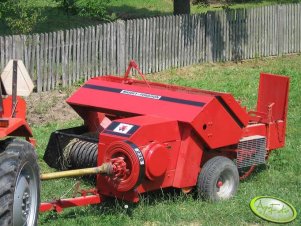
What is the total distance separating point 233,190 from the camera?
826 cm

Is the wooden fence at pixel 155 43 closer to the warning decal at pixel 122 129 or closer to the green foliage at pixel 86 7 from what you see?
the green foliage at pixel 86 7

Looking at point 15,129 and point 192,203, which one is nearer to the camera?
point 15,129

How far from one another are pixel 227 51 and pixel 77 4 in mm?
4923

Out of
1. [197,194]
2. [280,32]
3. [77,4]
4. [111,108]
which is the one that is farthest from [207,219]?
[77,4]

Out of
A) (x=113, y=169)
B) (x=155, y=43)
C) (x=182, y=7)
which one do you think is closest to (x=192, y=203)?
(x=113, y=169)

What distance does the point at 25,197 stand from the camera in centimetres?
618

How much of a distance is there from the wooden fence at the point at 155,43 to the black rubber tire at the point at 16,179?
7.55 metres

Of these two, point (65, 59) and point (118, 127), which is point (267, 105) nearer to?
point (118, 127)

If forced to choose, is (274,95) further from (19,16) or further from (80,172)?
(19,16)

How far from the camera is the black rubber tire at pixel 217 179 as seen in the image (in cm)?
789

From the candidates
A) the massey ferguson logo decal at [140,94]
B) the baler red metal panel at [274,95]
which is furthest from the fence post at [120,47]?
the massey ferguson logo decal at [140,94]

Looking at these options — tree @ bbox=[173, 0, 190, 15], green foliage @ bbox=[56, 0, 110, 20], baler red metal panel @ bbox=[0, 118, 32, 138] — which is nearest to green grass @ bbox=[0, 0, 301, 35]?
green foliage @ bbox=[56, 0, 110, 20]

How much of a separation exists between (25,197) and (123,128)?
1620 mm

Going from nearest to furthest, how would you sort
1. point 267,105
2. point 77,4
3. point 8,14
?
1. point 267,105
2. point 8,14
3. point 77,4
